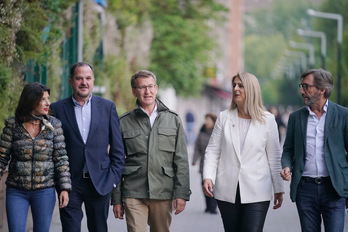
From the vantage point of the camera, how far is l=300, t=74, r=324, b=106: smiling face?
19.9 feet

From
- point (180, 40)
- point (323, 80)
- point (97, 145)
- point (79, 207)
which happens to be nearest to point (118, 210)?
point (79, 207)

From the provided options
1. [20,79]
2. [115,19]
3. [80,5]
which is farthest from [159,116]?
[115,19]

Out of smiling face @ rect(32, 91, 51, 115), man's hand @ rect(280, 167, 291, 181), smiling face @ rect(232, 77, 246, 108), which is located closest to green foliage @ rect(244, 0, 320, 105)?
smiling face @ rect(232, 77, 246, 108)

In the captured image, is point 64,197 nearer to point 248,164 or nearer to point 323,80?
point 248,164

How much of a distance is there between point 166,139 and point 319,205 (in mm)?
1325

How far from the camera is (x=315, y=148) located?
600cm

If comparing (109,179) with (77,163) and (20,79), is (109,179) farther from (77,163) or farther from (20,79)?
(20,79)

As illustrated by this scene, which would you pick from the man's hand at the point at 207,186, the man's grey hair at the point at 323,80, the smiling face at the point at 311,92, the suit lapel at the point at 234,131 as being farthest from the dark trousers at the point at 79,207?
the man's grey hair at the point at 323,80

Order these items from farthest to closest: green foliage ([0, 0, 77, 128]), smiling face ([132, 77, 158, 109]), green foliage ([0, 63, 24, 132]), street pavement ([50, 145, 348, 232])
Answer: street pavement ([50, 145, 348, 232]), green foliage ([0, 0, 77, 128]), green foliage ([0, 63, 24, 132]), smiling face ([132, 77, 158, 109])

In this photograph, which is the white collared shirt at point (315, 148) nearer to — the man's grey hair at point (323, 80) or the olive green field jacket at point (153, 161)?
the man's grey hair at point (323, 80)

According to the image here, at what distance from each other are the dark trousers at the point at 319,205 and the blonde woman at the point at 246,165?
7.8 inches

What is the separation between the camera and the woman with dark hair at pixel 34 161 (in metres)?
5.62

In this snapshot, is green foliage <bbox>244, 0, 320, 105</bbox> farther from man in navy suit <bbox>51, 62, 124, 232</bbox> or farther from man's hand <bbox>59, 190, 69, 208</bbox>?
man's hand <bbox>59, 190, 69, 208</bbox>

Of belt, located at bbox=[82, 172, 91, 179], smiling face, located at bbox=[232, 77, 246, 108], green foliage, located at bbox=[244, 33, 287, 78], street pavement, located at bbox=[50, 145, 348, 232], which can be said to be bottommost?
street pavement, located at bbox=[50, 145, 348, 232]
